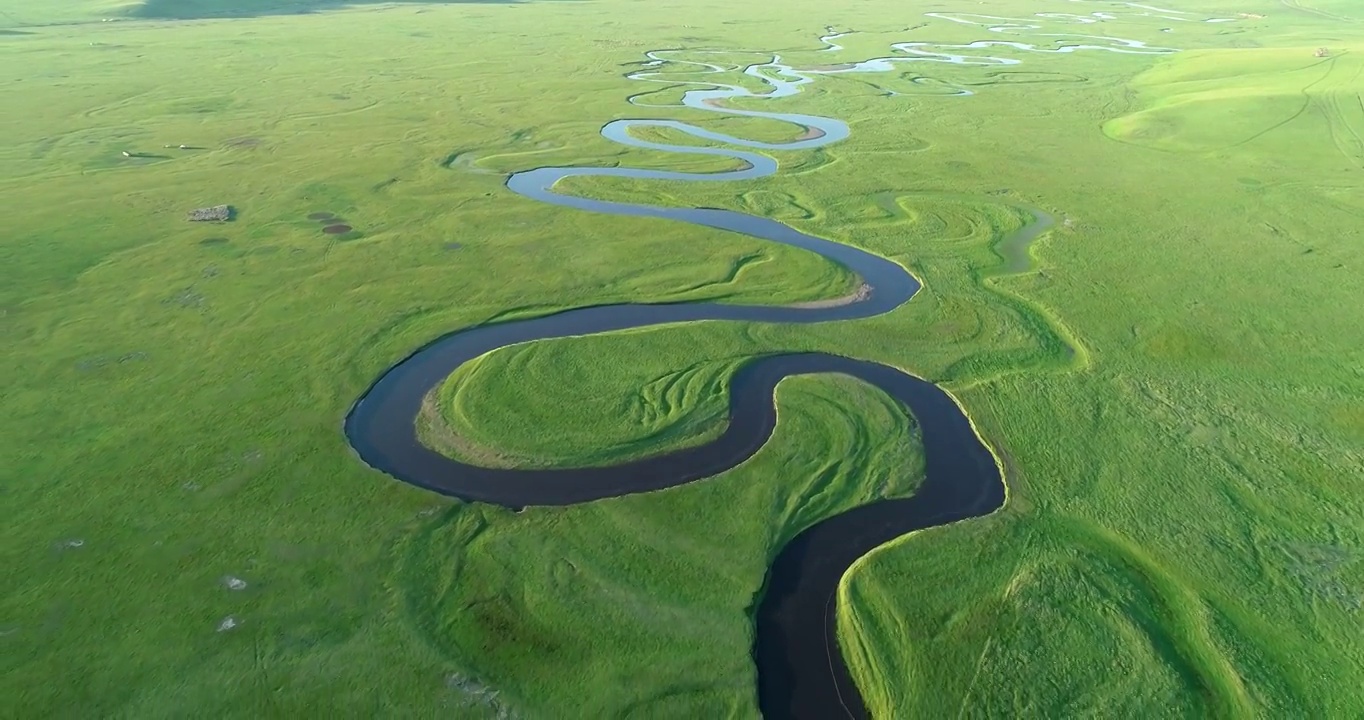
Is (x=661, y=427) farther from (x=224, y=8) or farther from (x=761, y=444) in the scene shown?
(x=224, y=8)

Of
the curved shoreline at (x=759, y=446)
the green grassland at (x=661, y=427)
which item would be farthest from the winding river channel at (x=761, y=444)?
the green grassland at (x=661, y=427)

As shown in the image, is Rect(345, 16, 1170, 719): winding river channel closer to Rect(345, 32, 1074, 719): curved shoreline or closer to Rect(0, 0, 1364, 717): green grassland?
Rect(345, 32, 1074, 719): curved shoreline

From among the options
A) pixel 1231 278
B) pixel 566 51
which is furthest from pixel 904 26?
pixel 1231 278

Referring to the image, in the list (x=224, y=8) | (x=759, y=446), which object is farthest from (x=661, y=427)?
(x=224, y=8)

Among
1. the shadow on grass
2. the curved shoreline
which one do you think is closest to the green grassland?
the curved shoreline

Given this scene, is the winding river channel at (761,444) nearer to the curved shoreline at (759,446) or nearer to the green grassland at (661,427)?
the curved shoreline at (759,446)

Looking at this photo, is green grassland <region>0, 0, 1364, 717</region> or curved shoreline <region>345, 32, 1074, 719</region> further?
curved shoreline <region>345, 32, 1074, 719</region>
